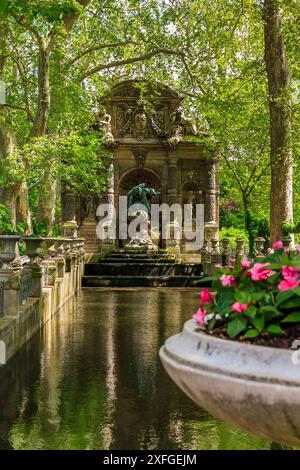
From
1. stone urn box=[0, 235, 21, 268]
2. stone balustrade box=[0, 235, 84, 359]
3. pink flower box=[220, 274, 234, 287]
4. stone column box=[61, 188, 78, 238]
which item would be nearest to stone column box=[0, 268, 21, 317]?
stone balustrade box=[0, 235, 84, 359]

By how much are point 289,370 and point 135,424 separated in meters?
2.84

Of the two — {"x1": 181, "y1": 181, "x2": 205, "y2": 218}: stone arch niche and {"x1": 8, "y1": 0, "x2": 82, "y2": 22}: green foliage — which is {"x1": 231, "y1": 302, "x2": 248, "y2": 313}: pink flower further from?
{"x1": 181, "y1": 181, "x2": 205, "y2": 218}: stone arch niche

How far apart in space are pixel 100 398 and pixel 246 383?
3.67 meters

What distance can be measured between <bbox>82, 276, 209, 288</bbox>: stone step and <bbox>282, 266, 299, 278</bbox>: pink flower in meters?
19.8

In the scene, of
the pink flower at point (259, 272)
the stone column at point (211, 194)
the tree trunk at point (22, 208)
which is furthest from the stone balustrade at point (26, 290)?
the stone column at point (211, 194)

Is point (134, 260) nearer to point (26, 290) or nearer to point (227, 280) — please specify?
point (26, 290)

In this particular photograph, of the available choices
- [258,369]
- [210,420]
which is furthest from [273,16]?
[258,369]

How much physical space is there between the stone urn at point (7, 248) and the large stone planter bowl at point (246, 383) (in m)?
5.82

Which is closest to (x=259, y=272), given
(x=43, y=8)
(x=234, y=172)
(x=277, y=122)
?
(x=43, y=8)

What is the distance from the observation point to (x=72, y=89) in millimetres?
23109

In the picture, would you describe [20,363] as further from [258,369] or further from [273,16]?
[273,16]

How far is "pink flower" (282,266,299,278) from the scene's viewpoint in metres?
3.27

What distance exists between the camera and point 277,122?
17.4m

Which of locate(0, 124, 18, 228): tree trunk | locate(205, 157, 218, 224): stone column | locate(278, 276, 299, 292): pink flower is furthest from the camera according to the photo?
locate(205, 157, 218, 224): stone column
